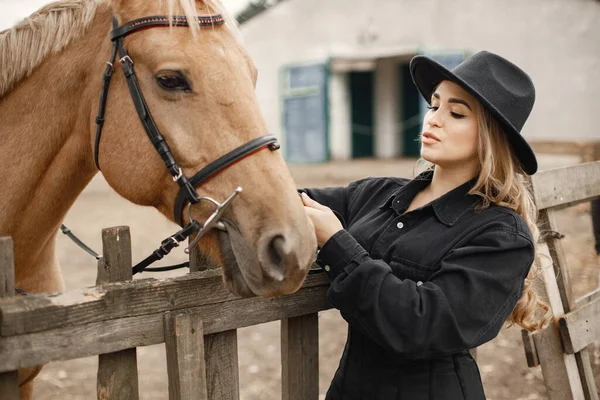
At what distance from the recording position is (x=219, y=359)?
1.84 metres

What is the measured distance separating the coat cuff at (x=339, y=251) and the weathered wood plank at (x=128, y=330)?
0.33 meters

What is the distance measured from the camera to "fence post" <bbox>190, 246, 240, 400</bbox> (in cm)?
183

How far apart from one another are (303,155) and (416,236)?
13.9 m

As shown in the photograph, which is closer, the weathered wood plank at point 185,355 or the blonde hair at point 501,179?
the weathered wood plank at point 185,355

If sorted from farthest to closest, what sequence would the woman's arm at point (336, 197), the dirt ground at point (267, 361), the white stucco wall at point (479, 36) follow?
the white stucco wall at point (479, 36), the dirt ground at point (267, 361), the woman's arm at point (336, 197)

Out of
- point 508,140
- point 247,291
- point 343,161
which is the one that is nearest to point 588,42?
point 343,161

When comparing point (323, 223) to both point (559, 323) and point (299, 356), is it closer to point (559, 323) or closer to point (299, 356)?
point (299, 356)

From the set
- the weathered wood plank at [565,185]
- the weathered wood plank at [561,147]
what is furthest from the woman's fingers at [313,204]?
the weathered wood plank at [561,147]

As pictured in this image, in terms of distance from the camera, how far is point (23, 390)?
2492 millimetres

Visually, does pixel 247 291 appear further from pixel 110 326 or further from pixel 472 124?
pixel 472 124

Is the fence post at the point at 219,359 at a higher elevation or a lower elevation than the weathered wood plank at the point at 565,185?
lower

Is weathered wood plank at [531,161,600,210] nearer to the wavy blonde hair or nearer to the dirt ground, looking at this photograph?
the wavy blonde hair

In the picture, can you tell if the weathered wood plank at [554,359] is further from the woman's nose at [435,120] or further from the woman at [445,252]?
the woman's nose at [435,120]

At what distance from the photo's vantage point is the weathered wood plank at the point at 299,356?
6.68ft
